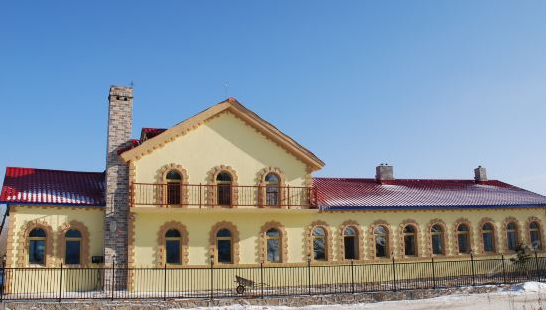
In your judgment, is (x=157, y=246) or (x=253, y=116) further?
(x=253, y=116)

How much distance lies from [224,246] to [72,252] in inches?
248

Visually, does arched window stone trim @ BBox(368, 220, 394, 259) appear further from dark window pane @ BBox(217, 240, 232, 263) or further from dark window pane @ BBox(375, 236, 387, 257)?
dark window pane @ BBox(217, 240, 232, 263)

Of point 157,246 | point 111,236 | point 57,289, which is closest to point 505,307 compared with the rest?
point 157,246

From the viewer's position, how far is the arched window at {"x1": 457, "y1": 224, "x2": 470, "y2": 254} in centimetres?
2712

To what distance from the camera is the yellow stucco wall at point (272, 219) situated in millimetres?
21328

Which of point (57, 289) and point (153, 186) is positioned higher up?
point (153, 186)

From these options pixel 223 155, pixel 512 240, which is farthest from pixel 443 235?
pixel 223 155

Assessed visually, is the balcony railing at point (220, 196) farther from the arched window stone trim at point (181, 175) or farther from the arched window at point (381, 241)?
the arched window at point (381, 241)

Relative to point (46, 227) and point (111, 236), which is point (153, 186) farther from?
point (46, 227)

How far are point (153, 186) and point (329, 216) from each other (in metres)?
8.39

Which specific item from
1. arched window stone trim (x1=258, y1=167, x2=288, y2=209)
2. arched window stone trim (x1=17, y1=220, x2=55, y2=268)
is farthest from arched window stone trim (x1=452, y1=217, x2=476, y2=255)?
arched window stone trim (x1=17, y1=220, x2=55, y2=268)

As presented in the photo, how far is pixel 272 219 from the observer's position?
23125mm

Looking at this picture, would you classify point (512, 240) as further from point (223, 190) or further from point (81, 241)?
point (81, 241)

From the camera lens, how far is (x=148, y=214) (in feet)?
70.2
